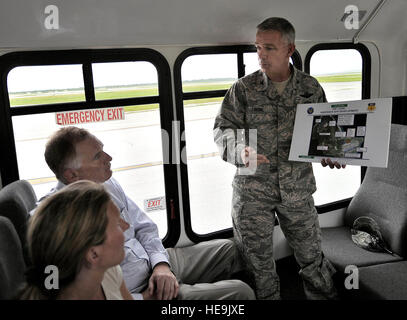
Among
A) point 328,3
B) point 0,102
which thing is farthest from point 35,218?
point 328,3

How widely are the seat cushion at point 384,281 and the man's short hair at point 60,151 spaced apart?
208 cm

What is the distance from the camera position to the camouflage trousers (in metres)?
2.52

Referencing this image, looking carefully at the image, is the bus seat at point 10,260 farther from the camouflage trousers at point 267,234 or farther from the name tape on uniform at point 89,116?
the camouflage trousers at point 267,234

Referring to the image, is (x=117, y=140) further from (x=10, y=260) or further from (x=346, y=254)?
(x=346, y=254)

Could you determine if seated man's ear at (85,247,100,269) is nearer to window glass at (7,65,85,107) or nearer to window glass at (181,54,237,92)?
window glass at (7,65,85,107)

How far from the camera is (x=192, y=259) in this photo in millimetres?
2559

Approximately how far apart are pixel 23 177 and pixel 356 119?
214cm

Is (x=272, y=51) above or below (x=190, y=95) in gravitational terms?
above

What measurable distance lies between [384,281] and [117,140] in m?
2.19

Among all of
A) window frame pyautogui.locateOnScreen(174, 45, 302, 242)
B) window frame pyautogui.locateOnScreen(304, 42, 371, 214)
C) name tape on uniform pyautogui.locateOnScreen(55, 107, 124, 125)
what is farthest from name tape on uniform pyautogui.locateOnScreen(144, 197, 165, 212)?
window frame pyautogui.locateOnScreen(304, 42, 371, 214)

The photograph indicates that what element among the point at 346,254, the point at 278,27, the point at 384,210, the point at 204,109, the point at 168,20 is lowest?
the point at 346,254

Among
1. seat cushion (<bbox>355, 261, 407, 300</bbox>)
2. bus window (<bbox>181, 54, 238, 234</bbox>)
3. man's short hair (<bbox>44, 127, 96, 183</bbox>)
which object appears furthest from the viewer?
bus window (<bbox>181, 54, 238, 234</bbox>)

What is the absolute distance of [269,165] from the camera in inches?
99.0

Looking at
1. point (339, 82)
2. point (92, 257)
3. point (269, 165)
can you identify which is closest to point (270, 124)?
point (269, 165)
